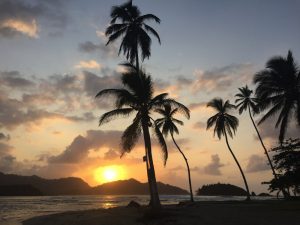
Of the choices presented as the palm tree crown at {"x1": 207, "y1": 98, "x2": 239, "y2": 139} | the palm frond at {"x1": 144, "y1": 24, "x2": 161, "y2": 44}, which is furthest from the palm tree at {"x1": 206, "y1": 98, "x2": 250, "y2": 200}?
the palm frond at {"x1": 144, "y1": 24, "x2": 161, "y2": 44}

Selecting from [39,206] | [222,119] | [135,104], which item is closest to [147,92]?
[135,104]

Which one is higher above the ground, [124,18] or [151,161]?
[124,18]

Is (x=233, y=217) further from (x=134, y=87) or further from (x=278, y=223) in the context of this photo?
(x=134, y=87)

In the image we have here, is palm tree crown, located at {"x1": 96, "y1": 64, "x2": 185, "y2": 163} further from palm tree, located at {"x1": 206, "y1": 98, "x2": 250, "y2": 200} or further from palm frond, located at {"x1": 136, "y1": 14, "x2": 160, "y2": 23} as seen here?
palm tree, located at {"x1": 206, "y1": 98, "x2": 250, "y2": 200}

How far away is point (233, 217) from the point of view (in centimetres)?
2395

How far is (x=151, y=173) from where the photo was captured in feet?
92.8

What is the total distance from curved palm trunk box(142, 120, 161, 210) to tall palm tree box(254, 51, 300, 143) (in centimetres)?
1397

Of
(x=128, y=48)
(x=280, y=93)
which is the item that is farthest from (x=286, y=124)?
(x=128, y=48)

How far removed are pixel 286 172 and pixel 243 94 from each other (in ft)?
65.5

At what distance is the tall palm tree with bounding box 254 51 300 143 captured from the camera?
33906mm

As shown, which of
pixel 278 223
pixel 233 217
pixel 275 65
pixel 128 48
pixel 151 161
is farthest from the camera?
pixel 275 65

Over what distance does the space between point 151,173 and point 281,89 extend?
637 inches

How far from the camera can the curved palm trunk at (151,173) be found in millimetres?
27688

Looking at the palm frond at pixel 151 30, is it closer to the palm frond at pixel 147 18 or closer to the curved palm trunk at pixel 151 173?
the palm frond at pixel 147 18
